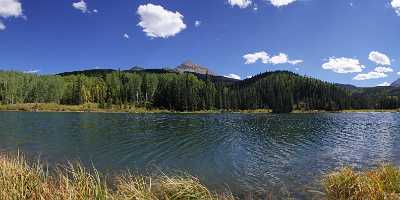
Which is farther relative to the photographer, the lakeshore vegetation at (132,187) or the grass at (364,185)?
the grass at (364,185)

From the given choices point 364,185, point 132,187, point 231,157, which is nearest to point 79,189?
point 132,187

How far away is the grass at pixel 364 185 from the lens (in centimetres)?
1397

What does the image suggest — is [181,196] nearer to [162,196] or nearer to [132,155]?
[162,196]

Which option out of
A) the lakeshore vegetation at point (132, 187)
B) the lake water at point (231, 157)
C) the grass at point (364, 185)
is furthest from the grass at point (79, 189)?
the lake water at point (231, 157)

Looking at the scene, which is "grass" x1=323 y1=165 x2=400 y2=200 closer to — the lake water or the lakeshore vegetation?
the lakeshore vegetation

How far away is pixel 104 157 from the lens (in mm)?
34219

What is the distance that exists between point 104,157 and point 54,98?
17842 centimetres

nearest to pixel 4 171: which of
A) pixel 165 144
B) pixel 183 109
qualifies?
pixel 165 144

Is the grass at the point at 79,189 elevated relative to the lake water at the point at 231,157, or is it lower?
elevated

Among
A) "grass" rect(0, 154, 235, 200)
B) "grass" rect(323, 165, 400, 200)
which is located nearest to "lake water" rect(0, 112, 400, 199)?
"grass" rect(323, 165, 400, 200)

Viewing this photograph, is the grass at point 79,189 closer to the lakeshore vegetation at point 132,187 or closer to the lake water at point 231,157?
the lakeshore vegetation at point 132,187

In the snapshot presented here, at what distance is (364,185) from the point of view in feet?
48.5

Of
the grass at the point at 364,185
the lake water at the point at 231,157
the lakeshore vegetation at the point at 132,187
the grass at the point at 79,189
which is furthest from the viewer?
the lake water at the point at 231,157

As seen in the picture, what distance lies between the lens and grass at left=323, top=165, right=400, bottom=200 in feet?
45.8
